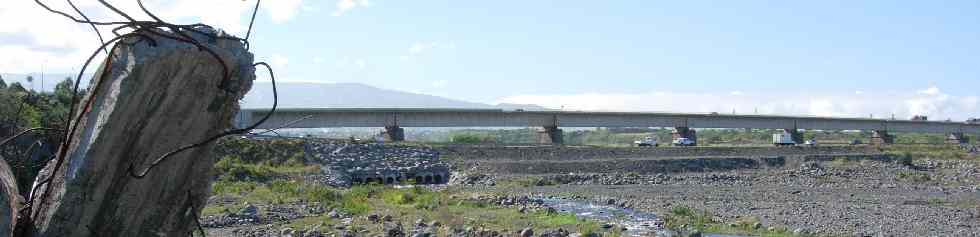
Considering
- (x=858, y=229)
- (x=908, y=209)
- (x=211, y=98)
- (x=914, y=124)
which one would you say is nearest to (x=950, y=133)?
(x=914, y=124)

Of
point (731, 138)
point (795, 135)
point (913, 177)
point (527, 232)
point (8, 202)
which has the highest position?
point (8, 202)

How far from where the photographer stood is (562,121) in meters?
75.1

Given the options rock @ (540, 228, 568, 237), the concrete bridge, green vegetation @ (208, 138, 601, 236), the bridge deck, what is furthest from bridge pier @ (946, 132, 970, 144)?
rock @ (540, 228, 568, 237)

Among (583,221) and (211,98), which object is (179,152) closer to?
(211,98)

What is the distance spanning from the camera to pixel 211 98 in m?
4.90

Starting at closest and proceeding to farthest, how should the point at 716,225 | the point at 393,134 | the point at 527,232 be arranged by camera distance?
1. the point at 527,232
2. the point at 716,225
3. the point at 393,134

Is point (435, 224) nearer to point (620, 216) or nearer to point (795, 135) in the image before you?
point (620, 216)

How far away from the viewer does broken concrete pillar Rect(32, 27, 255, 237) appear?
4469 mm

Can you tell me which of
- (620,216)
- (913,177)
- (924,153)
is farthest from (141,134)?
(924,153)

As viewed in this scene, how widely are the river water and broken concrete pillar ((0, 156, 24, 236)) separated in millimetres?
18918

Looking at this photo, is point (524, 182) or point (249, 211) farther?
point (524, 182)

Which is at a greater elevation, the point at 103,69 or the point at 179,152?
the point at 103,69

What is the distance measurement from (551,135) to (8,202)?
68.6 metres

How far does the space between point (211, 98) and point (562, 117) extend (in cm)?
7063
